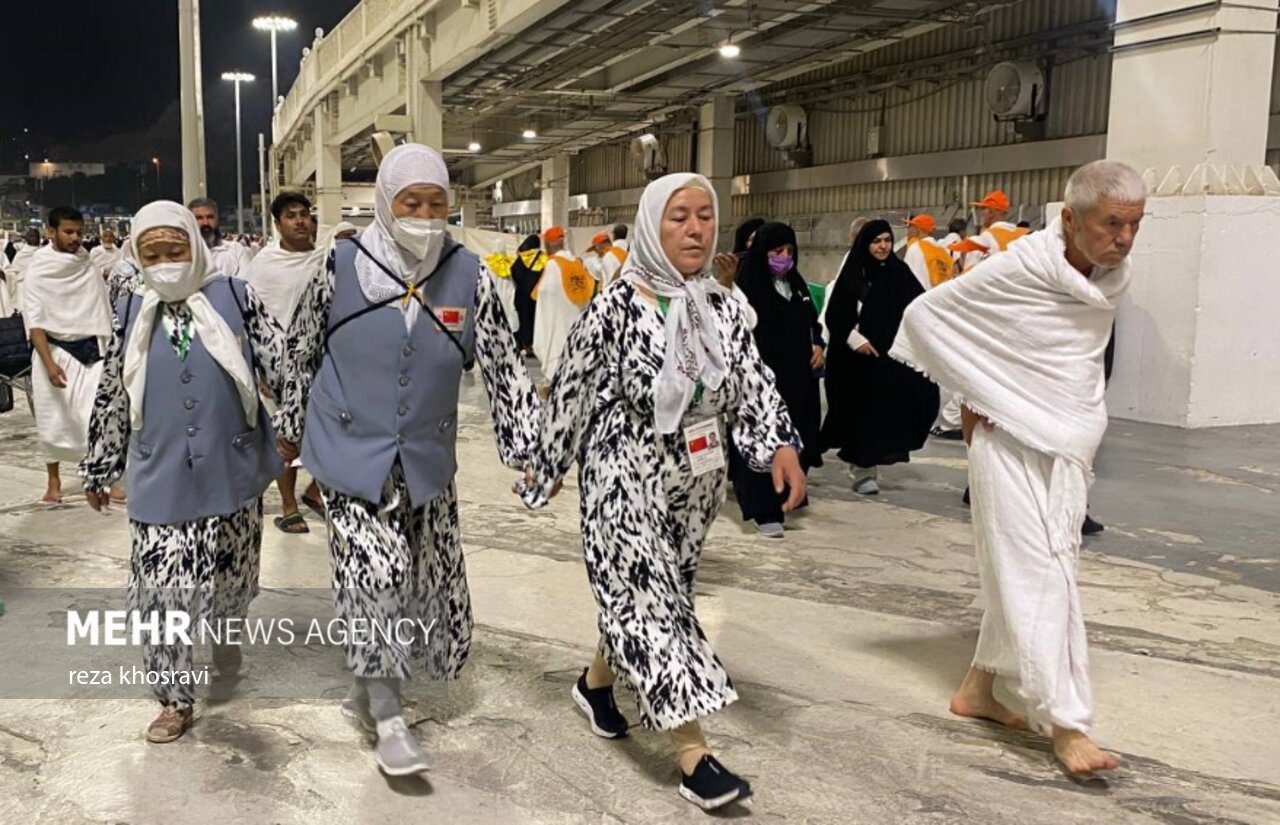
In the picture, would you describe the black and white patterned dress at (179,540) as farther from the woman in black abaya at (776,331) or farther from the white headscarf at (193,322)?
the woman in black abaya at (776,331)

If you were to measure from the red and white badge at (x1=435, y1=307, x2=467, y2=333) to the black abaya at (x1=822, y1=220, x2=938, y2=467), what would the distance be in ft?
11.9

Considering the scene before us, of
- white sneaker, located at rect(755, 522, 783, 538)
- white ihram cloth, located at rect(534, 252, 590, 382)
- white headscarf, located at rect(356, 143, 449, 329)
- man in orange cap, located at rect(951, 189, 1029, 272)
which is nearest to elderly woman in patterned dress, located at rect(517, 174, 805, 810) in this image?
white headscarf, located at rect(356, 143, 449, 329)

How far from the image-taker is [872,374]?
6449 mm

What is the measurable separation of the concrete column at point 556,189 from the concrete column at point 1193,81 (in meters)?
22.4

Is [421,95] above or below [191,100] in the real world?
above

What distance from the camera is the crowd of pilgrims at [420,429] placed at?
9.71ft

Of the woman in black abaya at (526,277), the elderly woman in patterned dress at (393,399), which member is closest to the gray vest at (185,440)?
→ the elderly woman in patterned dress at (393,399)

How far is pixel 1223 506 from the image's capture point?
6246 millimetres

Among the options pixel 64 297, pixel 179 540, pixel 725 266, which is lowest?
pixel 179 540

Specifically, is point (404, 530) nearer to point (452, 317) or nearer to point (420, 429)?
point (420, 429)

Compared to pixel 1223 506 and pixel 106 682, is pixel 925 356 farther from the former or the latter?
pixel 1223 506

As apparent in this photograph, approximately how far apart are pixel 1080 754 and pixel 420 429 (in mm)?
1966

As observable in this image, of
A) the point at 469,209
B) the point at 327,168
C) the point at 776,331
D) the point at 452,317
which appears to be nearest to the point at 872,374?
the point at 776,331

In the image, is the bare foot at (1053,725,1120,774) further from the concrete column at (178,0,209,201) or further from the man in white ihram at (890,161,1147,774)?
the concrete column at (178,0,209,201)
